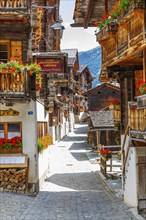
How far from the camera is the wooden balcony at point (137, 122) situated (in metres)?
11.1

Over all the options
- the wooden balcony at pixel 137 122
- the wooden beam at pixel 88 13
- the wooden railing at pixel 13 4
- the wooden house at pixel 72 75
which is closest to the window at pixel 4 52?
the wooden railing at pixel 13 4

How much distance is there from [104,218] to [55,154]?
83.3 feet

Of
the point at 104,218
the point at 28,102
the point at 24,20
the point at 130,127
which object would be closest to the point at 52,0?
the point at 24,20

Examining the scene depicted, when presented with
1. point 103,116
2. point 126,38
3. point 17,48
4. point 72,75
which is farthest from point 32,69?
point 72,75

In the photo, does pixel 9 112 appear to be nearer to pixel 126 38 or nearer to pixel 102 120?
pixel 126 38

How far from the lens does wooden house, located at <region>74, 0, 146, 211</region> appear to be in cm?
1131

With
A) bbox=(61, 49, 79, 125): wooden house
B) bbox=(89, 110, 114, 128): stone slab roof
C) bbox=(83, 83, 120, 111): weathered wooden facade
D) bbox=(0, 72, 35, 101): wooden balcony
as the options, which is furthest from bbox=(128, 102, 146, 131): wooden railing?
bbox=(61, 49, 79, 125): wooden house

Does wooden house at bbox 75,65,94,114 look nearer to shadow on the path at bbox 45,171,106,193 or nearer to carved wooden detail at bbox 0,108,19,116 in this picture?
shadow on the path at bbox 45,171,106,193

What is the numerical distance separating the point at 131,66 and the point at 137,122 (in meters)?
4.66

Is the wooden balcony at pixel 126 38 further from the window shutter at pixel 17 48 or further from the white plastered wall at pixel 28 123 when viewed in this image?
the window shutter at pixel 17 48

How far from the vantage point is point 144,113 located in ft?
35.5

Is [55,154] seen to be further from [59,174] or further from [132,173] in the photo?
[132,173]

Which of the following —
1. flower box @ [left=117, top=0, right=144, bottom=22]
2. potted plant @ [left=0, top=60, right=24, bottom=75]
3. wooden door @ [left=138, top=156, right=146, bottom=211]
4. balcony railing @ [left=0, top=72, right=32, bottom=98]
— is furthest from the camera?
balcony railing @ [left=0, top=72, right=32, bottom=98]

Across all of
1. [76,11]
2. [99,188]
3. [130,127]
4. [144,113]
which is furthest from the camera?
[99,188]
